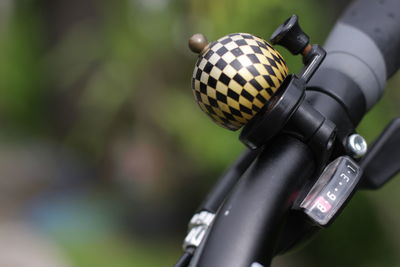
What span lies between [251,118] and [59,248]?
99.4 inches

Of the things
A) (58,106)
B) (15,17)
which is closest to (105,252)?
(58,106)

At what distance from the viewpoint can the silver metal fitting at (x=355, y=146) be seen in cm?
57

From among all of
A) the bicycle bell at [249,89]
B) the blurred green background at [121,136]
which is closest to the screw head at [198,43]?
the bicycle bell at [249,89]

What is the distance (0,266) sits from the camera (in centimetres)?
288

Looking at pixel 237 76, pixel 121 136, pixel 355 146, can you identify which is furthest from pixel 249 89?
pixel 121 136

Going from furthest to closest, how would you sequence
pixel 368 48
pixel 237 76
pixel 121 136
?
pixel 121 136 < pixel 368 48 < pixel 237 76

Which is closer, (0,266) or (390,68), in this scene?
(390,68)

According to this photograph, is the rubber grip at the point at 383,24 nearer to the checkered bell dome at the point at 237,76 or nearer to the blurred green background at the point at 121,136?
the checkered bell dome at the point at 237,76

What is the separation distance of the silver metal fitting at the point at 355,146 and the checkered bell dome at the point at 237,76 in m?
0.10

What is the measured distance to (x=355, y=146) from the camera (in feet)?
1.88

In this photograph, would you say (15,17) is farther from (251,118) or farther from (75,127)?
(251,118)

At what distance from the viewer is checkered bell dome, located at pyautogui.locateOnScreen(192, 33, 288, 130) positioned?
1.61ft

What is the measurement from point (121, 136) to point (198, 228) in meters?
2.30

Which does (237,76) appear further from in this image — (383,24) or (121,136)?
(121,136)
